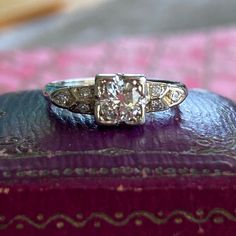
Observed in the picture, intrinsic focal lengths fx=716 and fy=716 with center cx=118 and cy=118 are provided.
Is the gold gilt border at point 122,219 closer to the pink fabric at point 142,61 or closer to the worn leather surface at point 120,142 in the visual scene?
the worn leather surface at point 120,142

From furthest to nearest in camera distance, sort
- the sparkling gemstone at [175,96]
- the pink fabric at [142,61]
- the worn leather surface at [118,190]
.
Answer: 1. the pink fabric at [142,61]
2. the sparkling gemstone at [175,96]
3. the worn leather surface at [118,190]

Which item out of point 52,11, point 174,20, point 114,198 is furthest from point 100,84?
point 52,11

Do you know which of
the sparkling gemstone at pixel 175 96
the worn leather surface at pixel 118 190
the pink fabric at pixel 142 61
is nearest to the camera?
the worn leather surface at pixel 118 190

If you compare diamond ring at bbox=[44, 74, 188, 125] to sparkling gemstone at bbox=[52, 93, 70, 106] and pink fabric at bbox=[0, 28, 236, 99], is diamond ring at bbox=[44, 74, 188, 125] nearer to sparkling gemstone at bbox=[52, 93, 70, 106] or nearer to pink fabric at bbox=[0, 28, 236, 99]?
sparkling gemstone at bbox=[52, 93, 70, 106]

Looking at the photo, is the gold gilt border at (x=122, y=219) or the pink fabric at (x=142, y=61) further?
the pink fabric at (x=142, y=61)

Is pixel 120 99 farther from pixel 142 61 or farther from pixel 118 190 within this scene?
pixel 142 61

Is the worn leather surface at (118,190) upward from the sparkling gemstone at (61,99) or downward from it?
downward

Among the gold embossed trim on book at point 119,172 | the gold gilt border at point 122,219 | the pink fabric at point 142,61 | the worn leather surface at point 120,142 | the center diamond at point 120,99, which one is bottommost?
the gold gilt border at point 122,219

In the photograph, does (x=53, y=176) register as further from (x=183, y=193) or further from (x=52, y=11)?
(x=52, y=11)

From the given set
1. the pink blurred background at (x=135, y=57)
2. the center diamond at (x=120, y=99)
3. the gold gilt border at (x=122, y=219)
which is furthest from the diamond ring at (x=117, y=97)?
the pink blurred background at (x=135, y=57)
